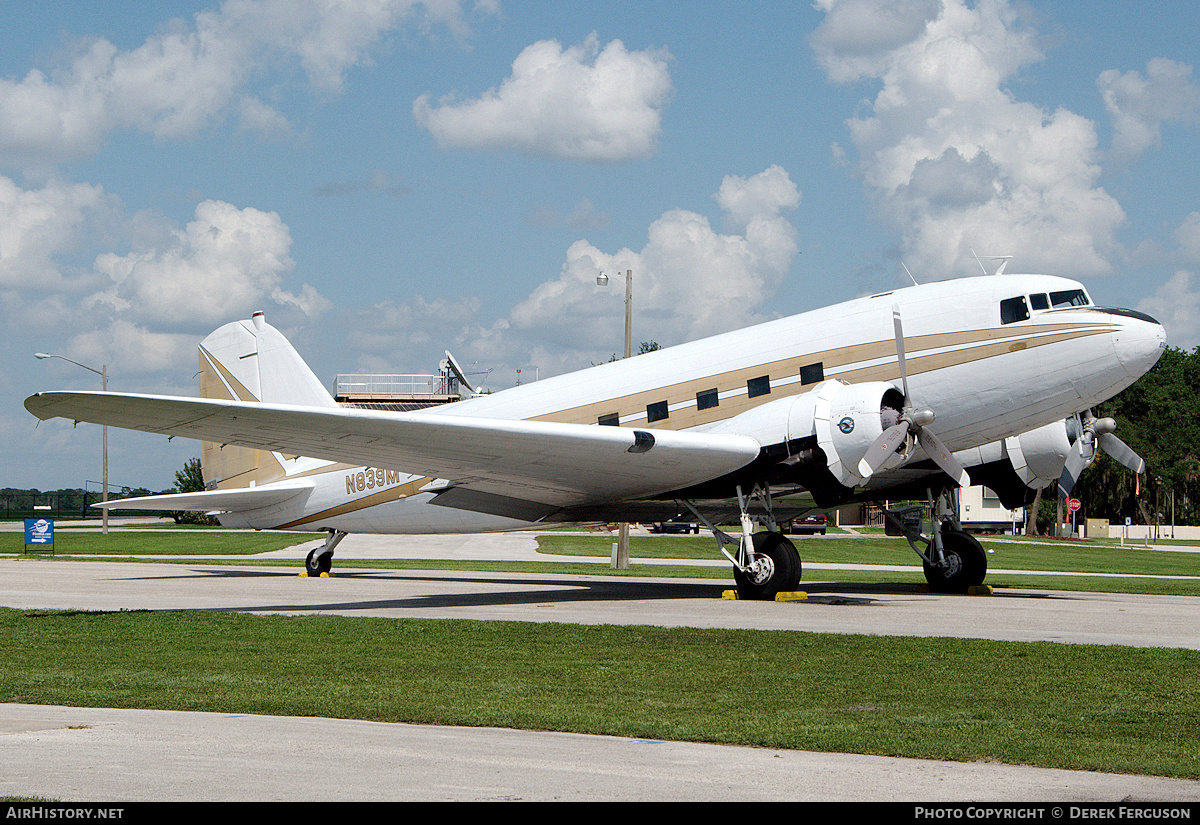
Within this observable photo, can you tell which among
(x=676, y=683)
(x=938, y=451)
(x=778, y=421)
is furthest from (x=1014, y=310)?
(x=676, y=683)

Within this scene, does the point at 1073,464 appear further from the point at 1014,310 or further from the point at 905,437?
the point at 905,437

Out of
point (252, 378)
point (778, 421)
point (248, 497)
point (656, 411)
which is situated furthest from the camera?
point (252, 378)

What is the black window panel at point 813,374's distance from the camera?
789 inches

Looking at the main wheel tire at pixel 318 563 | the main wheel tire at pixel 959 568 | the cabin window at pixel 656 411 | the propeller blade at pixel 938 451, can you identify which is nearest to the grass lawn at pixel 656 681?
the propeller blade at pixel 938 451

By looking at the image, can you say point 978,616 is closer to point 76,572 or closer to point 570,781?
point 570,781

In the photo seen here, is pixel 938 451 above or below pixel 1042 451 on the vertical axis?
below

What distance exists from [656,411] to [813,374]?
313 cm

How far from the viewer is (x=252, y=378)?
92.9 feet

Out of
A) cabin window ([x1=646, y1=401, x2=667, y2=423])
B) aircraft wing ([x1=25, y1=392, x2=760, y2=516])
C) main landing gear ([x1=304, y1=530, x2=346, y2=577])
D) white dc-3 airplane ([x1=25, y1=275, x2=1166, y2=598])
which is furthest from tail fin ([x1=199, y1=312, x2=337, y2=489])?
cabin window ([x1=646, y1=401, x2=667, y2=423])

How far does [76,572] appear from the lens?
29938mm

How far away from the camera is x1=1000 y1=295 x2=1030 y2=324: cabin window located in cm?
1925

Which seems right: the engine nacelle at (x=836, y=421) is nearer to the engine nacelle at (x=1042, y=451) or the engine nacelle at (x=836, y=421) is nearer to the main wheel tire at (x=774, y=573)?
the main wheel tire at (x=774, y=573)

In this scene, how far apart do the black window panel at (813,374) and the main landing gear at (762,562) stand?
7.03 ft
